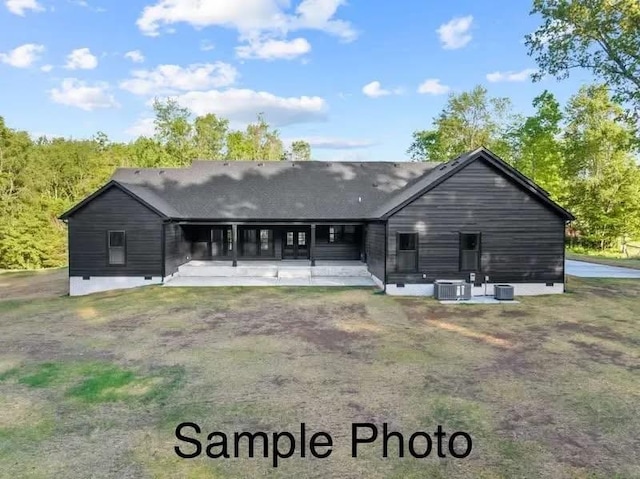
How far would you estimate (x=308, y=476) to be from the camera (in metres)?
4.68

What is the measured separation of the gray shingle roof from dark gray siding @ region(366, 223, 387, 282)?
1684mm

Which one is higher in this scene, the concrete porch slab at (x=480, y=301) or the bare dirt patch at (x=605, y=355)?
the concrete porch slab at (x=480, y=301)

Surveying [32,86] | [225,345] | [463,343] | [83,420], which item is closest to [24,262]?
[32,86]

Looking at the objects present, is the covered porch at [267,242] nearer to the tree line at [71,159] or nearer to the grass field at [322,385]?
the grass field at [322,385]

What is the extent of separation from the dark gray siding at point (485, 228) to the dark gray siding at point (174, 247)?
996 centimetres

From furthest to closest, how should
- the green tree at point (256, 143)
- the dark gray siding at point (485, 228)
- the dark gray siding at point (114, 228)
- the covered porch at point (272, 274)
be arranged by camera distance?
the green tree at point (256, 143) → the covered porch at point (272, 274) → the dark gray siding at point (114, 228) → the dark gray siding at point (485, 228)

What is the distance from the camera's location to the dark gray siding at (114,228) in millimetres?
17641

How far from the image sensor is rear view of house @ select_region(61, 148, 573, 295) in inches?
637

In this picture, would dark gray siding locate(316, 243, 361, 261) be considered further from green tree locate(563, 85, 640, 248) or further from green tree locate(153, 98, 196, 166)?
green tree locate(153, 98, 196, 166)

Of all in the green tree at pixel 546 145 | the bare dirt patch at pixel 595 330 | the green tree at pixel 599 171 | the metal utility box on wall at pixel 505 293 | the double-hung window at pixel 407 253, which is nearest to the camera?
the bare dirt patch at pixel 595 330

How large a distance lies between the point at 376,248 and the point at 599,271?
13.6 meters

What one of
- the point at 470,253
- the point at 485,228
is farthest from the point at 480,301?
the point at 485,228

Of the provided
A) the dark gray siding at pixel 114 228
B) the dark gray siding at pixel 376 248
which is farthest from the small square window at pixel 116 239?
the dark gray siding at pixel 376 248

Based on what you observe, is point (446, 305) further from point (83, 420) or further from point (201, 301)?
A: point (83, 420)
